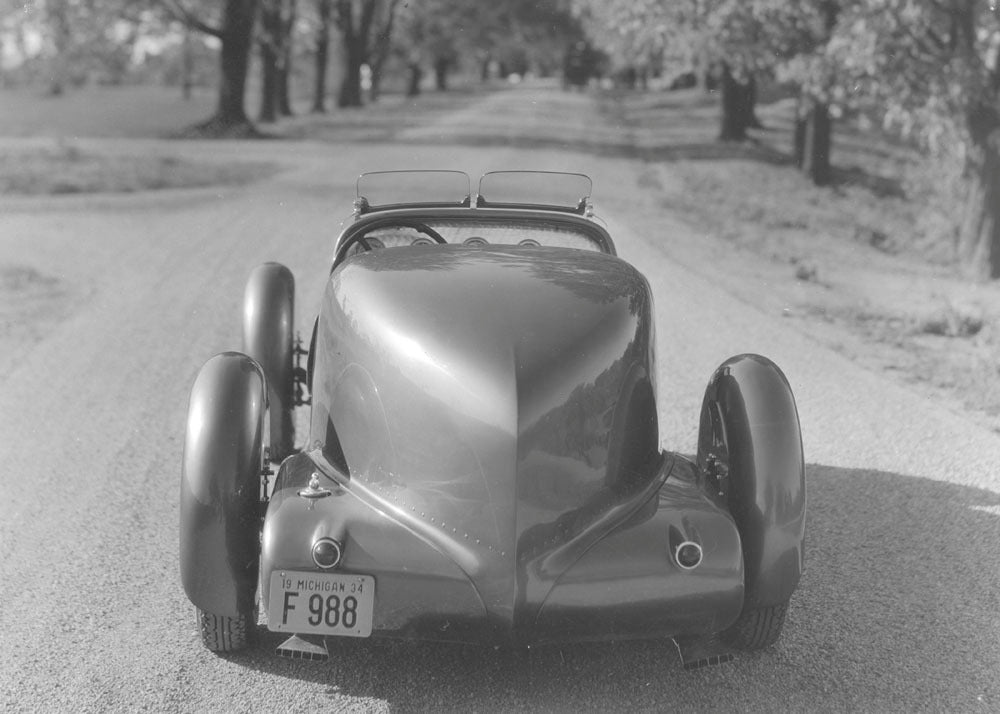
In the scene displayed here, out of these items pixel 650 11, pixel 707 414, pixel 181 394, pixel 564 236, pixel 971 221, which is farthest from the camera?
pixel 650 11

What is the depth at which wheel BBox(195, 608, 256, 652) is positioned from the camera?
12.1 feet

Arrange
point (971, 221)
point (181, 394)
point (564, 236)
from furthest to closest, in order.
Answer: point (971, 221) < point (181, 394) < point (564, 236)

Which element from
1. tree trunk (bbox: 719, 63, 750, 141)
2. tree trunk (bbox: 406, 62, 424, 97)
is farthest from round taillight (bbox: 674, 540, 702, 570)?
tree trunk (bbox: 406, 62, 424, 97)

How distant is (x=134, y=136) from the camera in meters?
29.4

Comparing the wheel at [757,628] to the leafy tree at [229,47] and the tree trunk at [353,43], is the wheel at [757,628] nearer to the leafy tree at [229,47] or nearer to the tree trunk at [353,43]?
the leafy tree at [229,47]

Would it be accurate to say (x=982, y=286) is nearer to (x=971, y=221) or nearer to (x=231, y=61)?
(x=971, y=221)

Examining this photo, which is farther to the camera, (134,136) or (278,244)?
(134,136)

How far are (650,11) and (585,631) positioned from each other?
1307 centimetres

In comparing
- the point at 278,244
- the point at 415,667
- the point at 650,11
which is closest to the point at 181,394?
the point at 415,667

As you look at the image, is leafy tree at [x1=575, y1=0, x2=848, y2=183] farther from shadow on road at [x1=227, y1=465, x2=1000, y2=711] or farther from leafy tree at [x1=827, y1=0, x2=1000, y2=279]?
shadow on road at [x1=227, y1=465, x2=1000, y2=711]

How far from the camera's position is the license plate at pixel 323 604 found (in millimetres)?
3346

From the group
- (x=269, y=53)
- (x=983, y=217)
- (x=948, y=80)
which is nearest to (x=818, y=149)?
(x=983, y=217)

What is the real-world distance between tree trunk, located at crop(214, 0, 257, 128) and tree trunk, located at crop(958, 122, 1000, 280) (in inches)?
809

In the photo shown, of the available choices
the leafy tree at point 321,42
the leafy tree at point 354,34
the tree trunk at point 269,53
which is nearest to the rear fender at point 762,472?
the tree trunk at point 269,53
